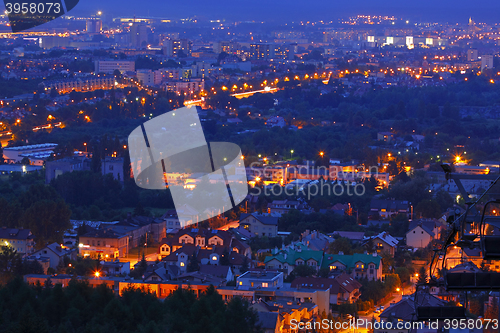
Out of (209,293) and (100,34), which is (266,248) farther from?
(100,34)

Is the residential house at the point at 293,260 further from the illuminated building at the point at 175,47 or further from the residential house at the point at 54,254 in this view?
the illuminated building at the point at 175,47

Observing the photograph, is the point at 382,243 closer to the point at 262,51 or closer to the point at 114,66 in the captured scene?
the point at 114,66

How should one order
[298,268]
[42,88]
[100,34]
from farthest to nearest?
[100,34] < [42,88] < [298,268]

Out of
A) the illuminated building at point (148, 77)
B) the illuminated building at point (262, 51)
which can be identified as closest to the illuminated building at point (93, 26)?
the illuminated building at point (262, 51)

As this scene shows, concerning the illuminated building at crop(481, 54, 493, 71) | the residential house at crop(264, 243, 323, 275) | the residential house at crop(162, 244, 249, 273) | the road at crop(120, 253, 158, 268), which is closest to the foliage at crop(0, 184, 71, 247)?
the road at crop(120, 253, 158, 268)

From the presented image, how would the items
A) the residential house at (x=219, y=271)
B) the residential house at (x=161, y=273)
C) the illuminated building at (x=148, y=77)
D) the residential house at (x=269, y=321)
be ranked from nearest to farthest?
1. the residential house at (x=269, y=321)
2. the residential house at (x=161, y=273)
3. the residential house at (x=219, y=271)
4. the illuminated building at (x=148, y=77)

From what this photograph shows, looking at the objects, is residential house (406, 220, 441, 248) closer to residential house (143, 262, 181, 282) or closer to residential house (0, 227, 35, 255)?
residential house (143, 262, 181, 282)

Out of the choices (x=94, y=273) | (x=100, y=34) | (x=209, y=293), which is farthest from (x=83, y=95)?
(x=100, y=34)

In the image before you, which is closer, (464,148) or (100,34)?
(464,148)
